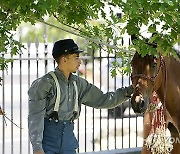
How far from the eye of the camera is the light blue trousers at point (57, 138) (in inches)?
208

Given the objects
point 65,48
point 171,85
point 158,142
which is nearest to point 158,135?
point 158,142

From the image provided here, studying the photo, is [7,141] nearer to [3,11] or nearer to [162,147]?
[162,147]

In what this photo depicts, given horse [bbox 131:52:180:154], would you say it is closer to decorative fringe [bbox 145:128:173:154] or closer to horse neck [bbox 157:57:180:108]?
horse neck [bbox 157:57:180:108]

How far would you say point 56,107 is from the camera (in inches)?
207

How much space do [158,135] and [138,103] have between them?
1.02m

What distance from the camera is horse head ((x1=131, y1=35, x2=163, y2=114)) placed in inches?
214

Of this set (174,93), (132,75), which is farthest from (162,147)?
(132,75)

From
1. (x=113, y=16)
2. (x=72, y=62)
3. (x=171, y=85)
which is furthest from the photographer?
(x=171, y=85)

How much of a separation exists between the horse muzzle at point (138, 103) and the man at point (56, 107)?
50cm

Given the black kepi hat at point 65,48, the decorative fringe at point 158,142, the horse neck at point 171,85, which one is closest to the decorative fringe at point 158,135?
the decorative fringe at point 158,142

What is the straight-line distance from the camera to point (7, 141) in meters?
11.0

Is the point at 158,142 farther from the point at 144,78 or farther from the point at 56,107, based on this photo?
the point at 56,107

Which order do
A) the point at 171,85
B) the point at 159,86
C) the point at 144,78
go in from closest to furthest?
1. the point at 144,78
2. the point at 159,86
3. the point at 171,85

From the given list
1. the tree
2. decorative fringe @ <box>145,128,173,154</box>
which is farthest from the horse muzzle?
decorative fringe @ <box>145,128,173,154</box>
